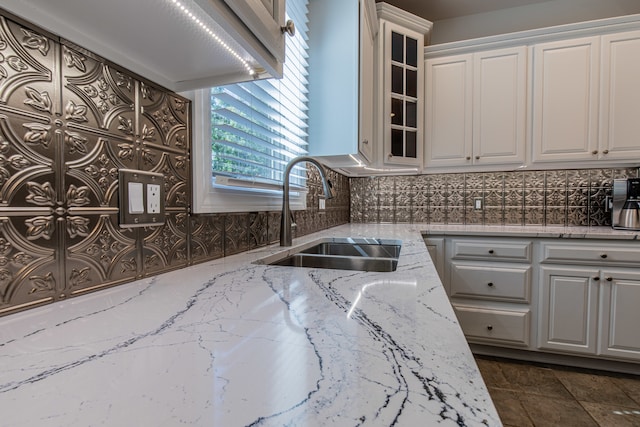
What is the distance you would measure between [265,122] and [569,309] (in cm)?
210

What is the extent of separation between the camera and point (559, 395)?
1.62 m

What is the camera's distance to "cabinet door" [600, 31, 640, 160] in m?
1.96

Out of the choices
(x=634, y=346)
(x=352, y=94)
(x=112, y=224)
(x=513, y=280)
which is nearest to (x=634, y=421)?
(x=634, y=346)

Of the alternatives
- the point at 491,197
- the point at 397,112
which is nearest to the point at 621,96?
the point at 491,197

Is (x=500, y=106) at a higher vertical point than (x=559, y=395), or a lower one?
higher

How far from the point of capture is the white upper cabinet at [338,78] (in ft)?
5.34

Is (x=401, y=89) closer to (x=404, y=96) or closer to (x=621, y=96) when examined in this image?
(x=404, y=96)

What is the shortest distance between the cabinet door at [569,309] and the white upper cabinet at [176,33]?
2062mm

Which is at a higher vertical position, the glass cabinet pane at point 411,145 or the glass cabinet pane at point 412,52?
the glass cabinet pane at point 412,52

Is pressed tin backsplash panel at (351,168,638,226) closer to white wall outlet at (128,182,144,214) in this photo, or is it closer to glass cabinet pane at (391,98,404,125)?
glass cabinet pane at (391,98,404,125)

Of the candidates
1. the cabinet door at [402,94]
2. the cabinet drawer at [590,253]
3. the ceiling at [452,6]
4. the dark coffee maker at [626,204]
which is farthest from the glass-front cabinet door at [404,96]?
the dark coffee maker at [626,204]

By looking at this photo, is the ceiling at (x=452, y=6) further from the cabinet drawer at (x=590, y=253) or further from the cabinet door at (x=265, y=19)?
the cabinet door at (x=265, y=19)

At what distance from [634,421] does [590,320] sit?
547 mm

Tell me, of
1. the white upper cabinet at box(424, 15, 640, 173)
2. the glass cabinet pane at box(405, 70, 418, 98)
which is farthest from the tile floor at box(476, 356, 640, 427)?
the glass cabinet pane at box(405, 70, 418, 98)
